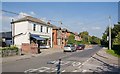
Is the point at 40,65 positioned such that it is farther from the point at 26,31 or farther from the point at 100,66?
the point at 26,31

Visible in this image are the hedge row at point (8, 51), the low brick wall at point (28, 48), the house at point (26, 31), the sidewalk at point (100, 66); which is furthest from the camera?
the house at point (26, 31)

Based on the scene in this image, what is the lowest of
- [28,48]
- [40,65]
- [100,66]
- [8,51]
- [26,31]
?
[100,66]

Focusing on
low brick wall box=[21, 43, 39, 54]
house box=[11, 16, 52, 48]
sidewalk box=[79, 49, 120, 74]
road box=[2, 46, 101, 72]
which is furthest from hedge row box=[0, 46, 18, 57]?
house box=[11, 16, 52, 48]

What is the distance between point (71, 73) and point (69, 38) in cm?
6314

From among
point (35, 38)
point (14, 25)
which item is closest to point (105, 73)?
point (35, 38)

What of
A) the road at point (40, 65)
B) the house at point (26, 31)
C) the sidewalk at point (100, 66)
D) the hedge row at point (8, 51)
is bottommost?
the sidewalk at point (100, 66)

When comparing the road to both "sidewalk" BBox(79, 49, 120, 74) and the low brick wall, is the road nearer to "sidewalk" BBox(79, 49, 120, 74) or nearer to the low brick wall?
"sidewalk" BBox(79, 49, 120, 74)

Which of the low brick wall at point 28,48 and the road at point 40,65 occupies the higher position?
the low brick wall at point 28,48

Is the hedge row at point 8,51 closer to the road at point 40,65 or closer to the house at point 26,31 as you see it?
the road at point 40,65

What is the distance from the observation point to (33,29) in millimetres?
43781

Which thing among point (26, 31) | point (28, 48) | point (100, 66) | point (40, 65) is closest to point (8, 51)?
point (28, 48)

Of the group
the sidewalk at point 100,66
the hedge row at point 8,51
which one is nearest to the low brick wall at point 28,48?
the hedge row at point 8,51

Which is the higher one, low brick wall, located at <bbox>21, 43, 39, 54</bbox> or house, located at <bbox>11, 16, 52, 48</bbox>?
house, located at <bbox>11, 16, 52, 48</bbox>

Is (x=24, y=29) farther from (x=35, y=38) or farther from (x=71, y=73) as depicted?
(x=71, y=73)
